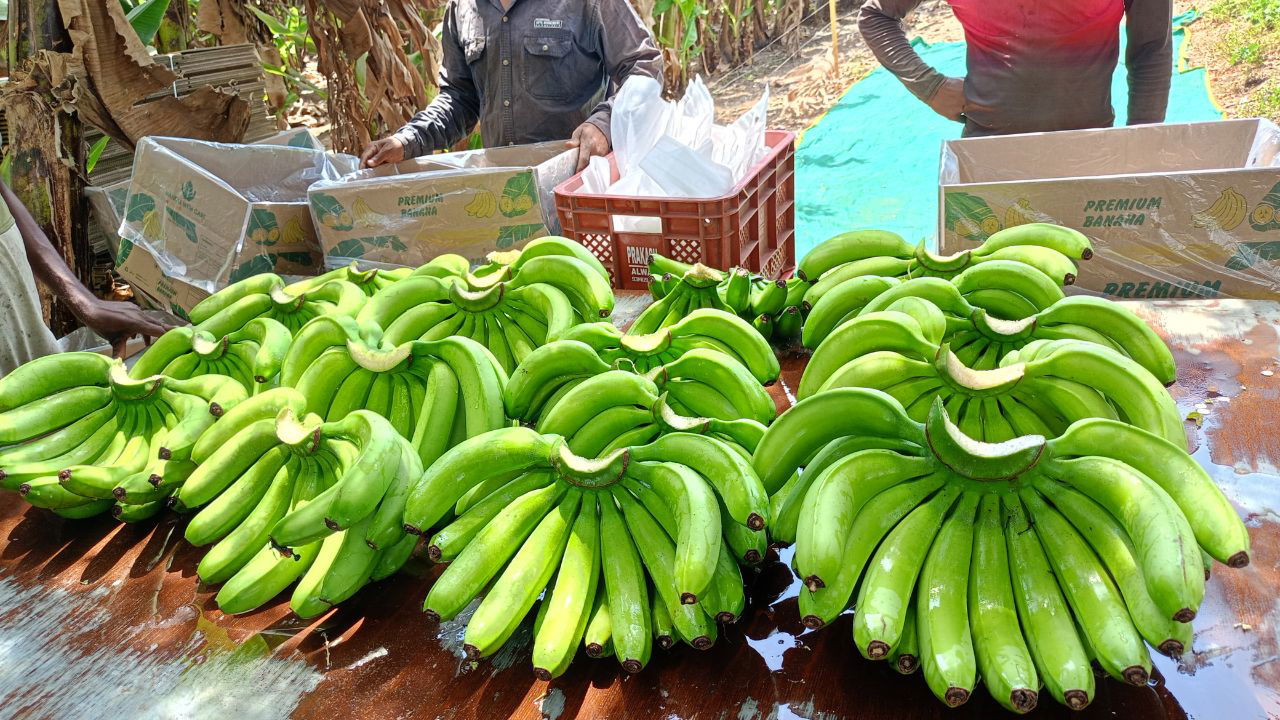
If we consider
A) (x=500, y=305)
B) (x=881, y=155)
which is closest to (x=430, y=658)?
(x=500, y=305)

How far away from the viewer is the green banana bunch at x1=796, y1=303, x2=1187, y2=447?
1388 mm

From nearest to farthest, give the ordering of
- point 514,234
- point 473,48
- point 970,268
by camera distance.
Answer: point 970,268 → point 514,234 → point 473,48

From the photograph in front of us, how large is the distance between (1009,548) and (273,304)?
6.52 ft

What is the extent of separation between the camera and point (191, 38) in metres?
6.28

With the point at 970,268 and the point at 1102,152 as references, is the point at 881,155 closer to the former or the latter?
the point at 1102,152

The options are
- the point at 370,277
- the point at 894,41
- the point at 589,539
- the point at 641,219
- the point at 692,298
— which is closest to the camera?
the point at 589,539

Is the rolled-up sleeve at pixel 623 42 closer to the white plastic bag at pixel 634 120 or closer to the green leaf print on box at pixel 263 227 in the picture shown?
the white plastic bag at pixel 634 120

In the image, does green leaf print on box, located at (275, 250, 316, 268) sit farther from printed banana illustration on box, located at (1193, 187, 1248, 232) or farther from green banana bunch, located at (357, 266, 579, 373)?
printed banana illustration on box, located at (1193, 187, 1248, 232)

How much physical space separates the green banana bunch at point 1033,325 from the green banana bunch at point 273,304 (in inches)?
54.5

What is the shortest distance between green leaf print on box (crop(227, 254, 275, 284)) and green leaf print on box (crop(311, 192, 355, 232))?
1.03ft

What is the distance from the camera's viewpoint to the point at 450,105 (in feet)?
13.9

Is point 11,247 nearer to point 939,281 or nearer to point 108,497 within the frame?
point 108,497

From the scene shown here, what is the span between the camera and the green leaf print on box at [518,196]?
2.96m

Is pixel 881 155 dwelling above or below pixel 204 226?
below
